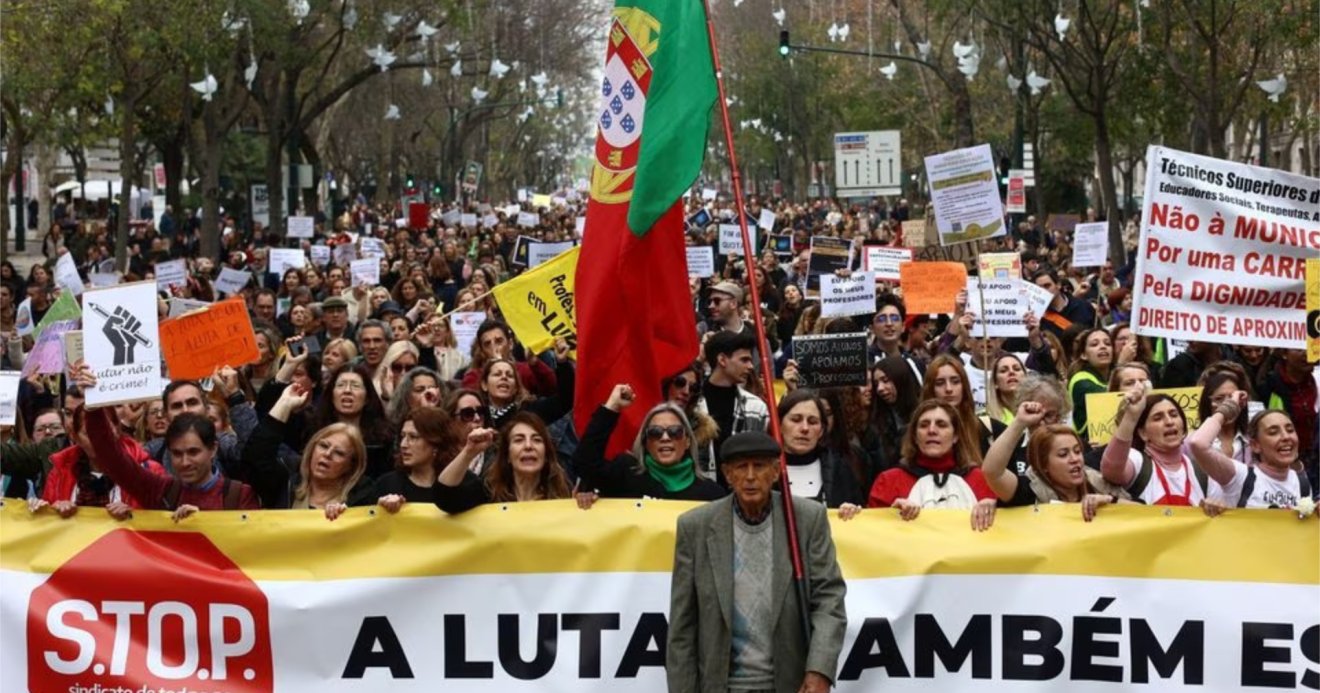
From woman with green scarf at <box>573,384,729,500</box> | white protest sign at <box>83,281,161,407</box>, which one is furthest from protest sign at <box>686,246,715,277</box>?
white protest sign at <box>83,281,161,407</box>

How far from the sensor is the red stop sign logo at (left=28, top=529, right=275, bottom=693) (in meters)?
7.17

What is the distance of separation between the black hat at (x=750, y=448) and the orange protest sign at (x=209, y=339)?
4927mm

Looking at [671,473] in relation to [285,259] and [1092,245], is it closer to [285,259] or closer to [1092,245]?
[1092,245]

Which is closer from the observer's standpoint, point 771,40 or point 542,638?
point 542,638

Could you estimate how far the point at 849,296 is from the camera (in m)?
13.9

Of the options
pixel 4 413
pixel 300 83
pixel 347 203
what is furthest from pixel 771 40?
pixel 4 413

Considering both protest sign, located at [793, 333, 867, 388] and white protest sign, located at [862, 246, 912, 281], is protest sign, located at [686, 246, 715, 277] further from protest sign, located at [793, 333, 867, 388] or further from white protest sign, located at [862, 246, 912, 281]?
protest sign, located at [793, 333, 867, 388]

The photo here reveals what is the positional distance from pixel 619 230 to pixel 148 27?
23389mm

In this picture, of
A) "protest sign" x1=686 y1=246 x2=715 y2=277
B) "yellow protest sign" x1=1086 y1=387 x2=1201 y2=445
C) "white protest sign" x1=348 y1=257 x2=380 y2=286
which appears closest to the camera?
"yellow protest sign" x1=1086 y1=387 x2=1201 y2=445

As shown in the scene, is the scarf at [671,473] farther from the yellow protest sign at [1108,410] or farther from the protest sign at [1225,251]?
the yellow protest sign at [1108,410]

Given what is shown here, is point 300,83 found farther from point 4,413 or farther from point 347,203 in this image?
point 4,413

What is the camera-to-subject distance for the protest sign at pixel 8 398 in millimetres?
9508

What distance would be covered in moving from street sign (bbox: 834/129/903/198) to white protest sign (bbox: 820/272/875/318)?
20.1 m

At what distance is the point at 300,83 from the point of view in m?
45.4
